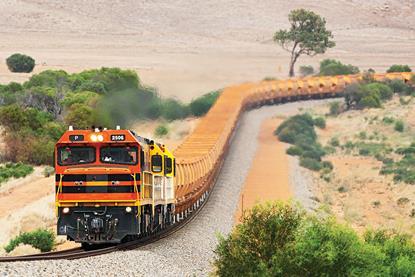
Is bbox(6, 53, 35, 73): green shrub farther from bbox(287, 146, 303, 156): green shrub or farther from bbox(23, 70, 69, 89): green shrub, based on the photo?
bbox(287, 146, 303, 156): green shrub

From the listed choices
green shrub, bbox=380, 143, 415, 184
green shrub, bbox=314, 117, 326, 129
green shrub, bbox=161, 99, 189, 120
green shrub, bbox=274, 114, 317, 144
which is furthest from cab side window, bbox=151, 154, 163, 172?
green shrub, bbox=314, 117, 326, 129

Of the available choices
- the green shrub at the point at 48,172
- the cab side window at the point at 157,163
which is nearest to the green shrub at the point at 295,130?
the green shrub at the point at 48,172

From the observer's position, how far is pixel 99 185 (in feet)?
89.5

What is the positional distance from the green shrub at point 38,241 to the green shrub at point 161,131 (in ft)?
127

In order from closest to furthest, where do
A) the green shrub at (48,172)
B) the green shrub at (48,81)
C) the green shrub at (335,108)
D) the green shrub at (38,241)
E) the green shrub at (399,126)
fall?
the green shrub at (38,241), the green shrub at (48,172), the green shrub at (399,126), the green shrub at (48,81), the green shrub at (335,108)

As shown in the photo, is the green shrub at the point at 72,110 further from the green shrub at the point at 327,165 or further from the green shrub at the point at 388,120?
the green shrub at the point at 388,120

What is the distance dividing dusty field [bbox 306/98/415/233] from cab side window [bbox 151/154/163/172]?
26.2ft

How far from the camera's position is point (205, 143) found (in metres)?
54.8

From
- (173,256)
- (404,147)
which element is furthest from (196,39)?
(173,256)

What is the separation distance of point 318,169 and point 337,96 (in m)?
38.5

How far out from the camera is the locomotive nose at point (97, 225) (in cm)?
2716

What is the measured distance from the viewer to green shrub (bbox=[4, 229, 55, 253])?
106ft

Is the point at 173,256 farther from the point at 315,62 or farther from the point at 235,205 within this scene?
the point at 315,62

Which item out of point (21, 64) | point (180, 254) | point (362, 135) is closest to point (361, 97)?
point (362, 135)
